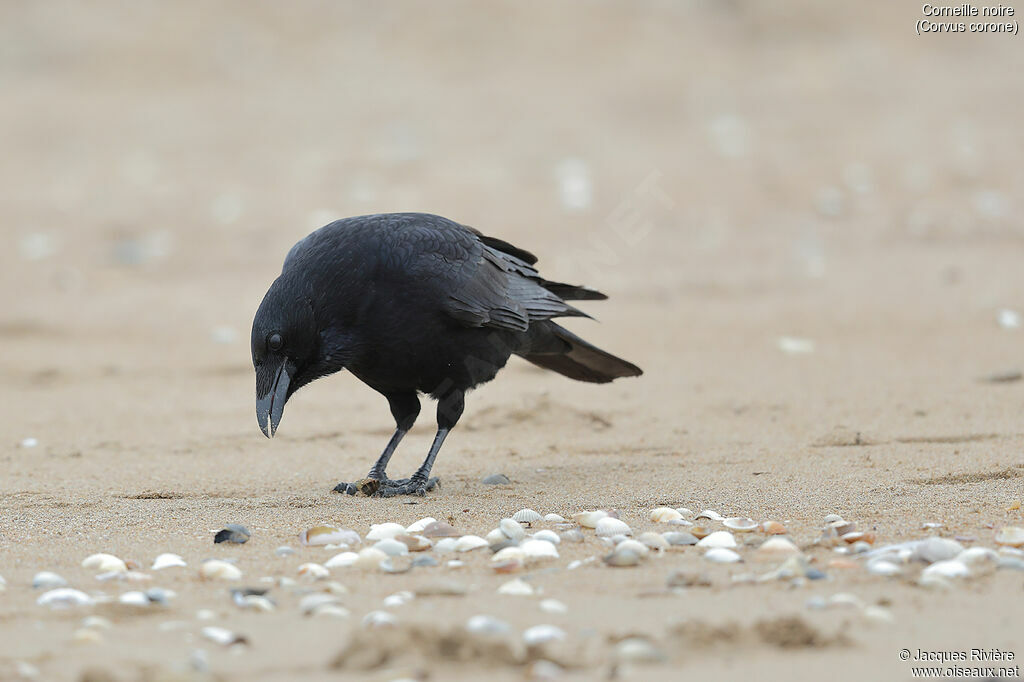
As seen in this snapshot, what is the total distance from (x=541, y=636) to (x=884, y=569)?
3.49 feet

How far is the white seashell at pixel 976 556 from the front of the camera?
348 cm

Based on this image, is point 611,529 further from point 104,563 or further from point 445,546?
point 104,563

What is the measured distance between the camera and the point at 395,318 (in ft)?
16.4

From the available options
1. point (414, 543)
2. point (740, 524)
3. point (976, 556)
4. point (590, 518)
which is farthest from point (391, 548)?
point (976, 556)

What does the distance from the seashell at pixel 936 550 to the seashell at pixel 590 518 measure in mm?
1084

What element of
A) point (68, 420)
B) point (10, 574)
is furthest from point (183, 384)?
point (10, 574)

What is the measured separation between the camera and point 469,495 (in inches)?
200

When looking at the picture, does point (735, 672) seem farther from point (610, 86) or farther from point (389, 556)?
point (610, 86)

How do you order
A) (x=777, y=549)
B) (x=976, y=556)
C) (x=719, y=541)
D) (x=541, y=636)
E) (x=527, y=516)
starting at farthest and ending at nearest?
(x=527, y=516)
(x=719, y=541)
(x=777, y=549)
(x=976, y=556)
(x=541, y=636)

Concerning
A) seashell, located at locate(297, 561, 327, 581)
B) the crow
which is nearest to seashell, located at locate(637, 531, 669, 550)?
seashell, located at locate(297, 561, 327, 581)

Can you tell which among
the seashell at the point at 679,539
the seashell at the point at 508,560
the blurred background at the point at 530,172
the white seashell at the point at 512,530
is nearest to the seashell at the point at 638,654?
the seashell at the point at 508,560

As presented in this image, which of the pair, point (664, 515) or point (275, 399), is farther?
point (275, 399)

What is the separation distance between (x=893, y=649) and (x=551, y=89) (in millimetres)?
11663

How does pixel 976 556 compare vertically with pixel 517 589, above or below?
above
